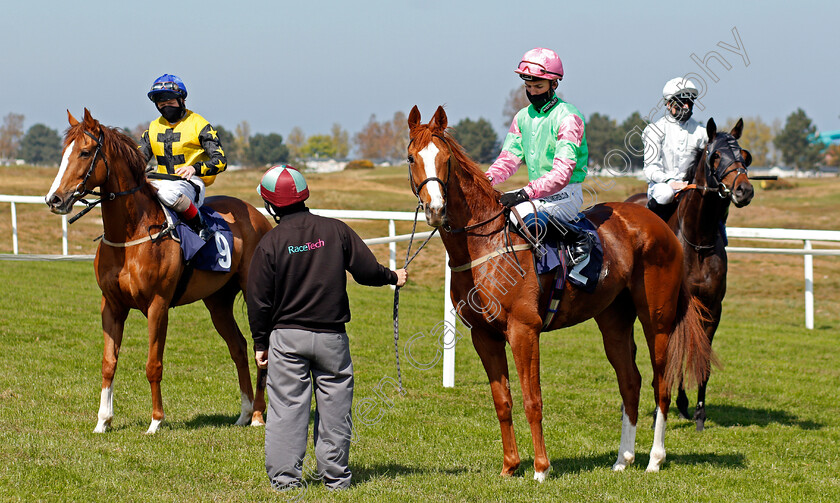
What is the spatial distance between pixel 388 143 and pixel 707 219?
12573cm

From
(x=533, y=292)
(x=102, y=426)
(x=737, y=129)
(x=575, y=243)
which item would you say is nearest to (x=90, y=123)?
(x=102, y=426)

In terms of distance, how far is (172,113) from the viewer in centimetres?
664

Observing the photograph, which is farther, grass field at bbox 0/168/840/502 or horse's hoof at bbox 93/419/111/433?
horse's hoof at bbox 93/419/111/433

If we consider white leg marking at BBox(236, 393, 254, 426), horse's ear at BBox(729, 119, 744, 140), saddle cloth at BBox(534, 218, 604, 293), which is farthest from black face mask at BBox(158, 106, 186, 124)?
horse's ear at BBox(729, 119, 744, 140)

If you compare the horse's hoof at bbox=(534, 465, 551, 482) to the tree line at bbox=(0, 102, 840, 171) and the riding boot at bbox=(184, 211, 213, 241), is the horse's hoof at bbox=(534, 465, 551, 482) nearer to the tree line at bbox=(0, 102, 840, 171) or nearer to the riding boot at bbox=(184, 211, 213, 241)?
the riding boot at bbox=(184, 211, 213, 241)

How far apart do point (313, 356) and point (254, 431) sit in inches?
76.9

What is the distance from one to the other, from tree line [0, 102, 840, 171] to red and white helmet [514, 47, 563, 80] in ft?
198

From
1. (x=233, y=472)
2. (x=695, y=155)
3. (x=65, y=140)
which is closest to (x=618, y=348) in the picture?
(x=695, y=155)

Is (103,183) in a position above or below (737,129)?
below

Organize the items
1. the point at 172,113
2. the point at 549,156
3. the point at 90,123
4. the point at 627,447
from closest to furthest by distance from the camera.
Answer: the point at 549,156, the point at 627,447, the point at 90,123, the point at 172,113

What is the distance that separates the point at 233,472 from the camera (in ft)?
16.7

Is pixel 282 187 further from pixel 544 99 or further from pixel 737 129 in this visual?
pixel 737 129

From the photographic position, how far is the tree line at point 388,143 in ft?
301

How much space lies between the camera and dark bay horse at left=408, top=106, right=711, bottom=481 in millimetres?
4766
